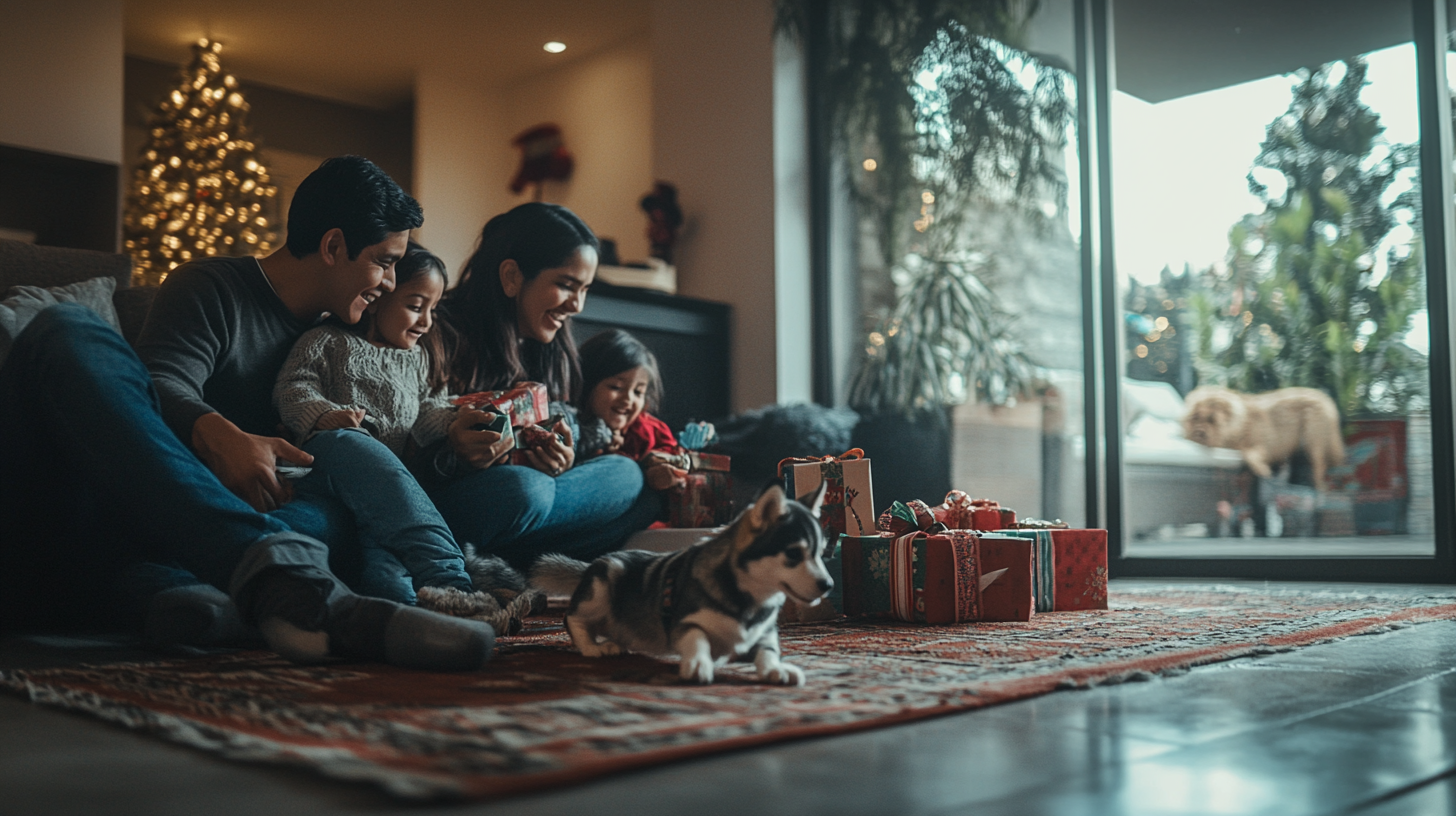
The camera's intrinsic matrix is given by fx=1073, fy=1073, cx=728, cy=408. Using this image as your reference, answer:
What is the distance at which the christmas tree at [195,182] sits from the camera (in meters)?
4.47

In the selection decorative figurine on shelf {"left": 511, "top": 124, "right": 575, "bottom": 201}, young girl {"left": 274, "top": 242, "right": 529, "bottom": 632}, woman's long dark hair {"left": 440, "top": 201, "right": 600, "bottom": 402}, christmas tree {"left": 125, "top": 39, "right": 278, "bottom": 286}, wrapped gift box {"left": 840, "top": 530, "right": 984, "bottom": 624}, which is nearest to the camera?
young girl {"left": 274, "top": 242, "right": 529, "bottom": 632}

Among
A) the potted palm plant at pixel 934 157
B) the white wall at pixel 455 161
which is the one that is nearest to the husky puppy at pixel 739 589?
the potted palm plant at pixel 934 157

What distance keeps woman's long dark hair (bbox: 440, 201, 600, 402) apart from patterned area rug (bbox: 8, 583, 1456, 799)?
51 cm

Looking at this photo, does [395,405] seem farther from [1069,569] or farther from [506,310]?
[1069,569]

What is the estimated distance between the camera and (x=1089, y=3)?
3537mm

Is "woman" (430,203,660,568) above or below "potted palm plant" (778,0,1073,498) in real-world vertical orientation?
below

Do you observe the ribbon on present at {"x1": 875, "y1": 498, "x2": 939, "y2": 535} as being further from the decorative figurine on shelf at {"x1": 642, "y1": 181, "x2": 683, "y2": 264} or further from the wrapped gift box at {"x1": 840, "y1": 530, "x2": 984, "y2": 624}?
the decorative figurine on shelf at {"x1": 642, "y1": 181, "x2": 683, "y2": 264}

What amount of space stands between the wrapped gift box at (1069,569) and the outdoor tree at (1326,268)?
57.0 inches

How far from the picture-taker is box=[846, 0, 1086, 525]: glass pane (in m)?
3.40

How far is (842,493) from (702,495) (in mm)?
362

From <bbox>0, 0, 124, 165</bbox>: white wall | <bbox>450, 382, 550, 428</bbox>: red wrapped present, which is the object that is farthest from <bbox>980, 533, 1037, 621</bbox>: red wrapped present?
<bbox>0, 0, 124, 165</bbox>: white wall

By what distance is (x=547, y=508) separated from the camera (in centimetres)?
175

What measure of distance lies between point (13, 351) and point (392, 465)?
486mm

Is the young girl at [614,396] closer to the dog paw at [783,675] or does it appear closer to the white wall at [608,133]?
the dog paw at [783,675]
